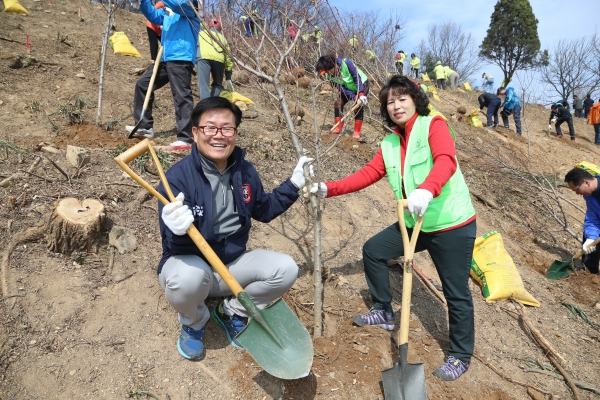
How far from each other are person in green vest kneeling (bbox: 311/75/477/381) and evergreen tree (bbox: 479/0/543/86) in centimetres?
2777

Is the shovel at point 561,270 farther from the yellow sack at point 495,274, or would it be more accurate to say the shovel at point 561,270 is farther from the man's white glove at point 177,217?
the man's white glove at point 177,217

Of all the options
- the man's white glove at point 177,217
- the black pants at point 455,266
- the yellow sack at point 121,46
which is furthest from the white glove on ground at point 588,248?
the yellow sack at point 121,46

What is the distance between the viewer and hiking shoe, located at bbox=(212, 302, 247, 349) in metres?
2.28

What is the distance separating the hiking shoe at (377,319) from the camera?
8.32 ft

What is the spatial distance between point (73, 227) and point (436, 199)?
7.27 feet

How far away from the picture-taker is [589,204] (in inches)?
163

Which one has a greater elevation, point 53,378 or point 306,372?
point 306,372

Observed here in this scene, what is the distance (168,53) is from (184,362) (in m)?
3.15

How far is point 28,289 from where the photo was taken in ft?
7.28

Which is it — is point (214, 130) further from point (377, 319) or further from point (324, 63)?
point (324, 63)

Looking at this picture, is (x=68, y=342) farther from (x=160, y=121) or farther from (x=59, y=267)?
(x=160, y=121)

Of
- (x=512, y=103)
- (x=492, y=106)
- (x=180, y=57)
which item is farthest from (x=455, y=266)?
(x=512, y=103)

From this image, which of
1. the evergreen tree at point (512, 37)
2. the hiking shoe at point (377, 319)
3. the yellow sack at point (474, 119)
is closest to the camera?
the hiking shoe at point (377, 319)

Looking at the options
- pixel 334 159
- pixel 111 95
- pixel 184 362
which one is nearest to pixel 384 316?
pixel 184 362
